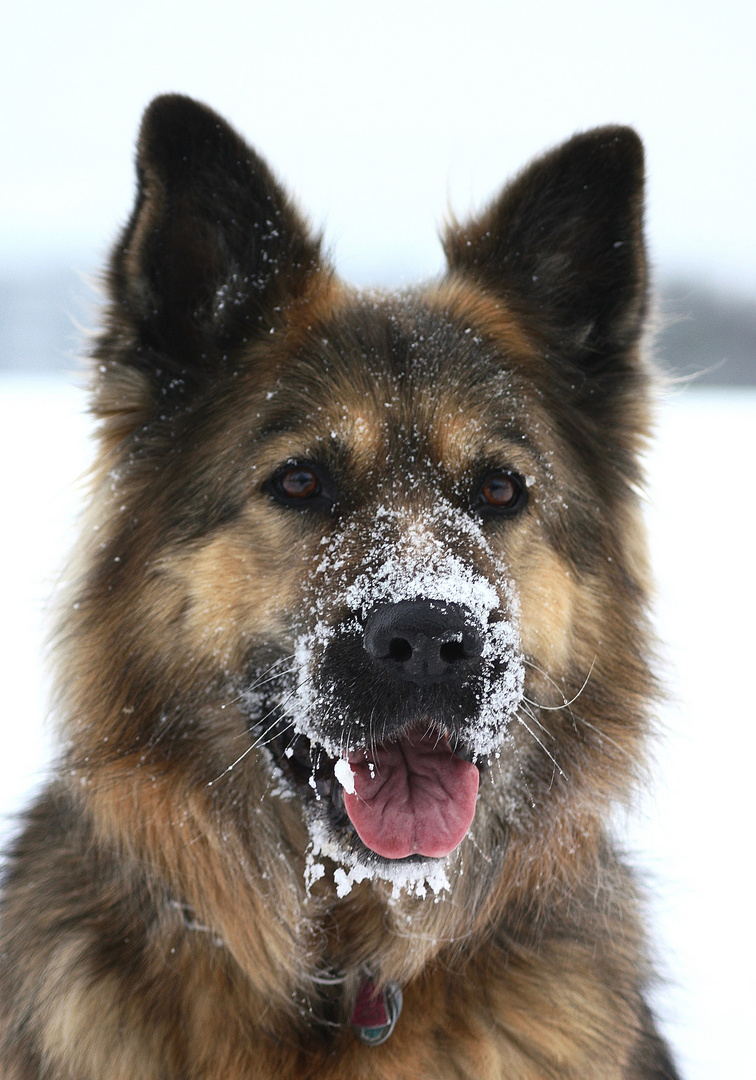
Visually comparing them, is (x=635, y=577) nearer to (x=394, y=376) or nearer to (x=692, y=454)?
(x=394, y=376)

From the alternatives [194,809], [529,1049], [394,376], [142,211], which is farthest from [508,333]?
[529,1049]

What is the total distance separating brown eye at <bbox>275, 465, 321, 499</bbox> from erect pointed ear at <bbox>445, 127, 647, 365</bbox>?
36.0 inches

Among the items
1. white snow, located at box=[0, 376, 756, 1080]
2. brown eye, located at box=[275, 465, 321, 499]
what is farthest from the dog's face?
white snow, located at box=[0, 376, 756, 1080]

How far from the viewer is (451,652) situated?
2092 mm

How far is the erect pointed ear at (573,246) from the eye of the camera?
277 centimetres

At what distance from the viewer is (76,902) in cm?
246

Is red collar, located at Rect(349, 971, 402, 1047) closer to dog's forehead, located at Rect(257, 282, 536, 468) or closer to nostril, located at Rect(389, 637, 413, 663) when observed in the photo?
nostril, located at Rect(389, 637, 413, 663)

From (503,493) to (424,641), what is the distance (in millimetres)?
705

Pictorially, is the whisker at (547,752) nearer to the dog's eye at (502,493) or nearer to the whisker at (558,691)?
the whisker at (558,691)

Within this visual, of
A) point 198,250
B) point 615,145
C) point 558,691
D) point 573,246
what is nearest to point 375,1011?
point 558,691

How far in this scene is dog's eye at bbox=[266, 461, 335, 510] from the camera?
2.52m

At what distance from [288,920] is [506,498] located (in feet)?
4.10

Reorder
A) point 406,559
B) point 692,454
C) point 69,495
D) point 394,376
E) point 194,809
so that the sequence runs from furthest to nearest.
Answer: point 692,454 < point 69,495 < point 394,376 < point 194,809 < point 406,559

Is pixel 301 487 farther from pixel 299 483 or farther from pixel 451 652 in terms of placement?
pixel 451 652
